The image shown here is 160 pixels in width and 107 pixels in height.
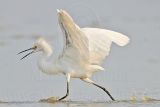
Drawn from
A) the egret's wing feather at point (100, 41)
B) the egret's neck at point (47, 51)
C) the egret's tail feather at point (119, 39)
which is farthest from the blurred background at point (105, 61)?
the egret's tail feather at point (119, 39)

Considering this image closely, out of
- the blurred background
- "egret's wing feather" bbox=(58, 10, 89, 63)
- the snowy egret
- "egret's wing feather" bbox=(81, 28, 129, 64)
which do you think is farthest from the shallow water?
"egret's wing feather" bbox=(81, 28, 129, 64)

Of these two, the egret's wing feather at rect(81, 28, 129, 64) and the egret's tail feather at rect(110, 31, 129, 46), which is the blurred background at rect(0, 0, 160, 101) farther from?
the egret's tail feather at rect(110, 31, 129, 46)

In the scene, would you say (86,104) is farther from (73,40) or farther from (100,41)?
(100,41)

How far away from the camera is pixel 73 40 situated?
1382 centimetres

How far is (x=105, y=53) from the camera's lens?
47.2 feet

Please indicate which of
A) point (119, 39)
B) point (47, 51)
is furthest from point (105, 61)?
point (119, 39)

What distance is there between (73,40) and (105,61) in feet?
13.3

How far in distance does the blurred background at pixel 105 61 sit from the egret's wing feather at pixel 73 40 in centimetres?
25

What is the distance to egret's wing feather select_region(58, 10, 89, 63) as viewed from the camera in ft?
42.9

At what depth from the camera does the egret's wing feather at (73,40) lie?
515 inches

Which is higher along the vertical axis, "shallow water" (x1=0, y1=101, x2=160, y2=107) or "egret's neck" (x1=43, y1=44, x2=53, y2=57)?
"egret's neck" (x1=43, y1=44, x2=53, y2=57)

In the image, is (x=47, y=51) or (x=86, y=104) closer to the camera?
(x=86, y=104)

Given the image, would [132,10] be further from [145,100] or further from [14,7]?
[145,100]

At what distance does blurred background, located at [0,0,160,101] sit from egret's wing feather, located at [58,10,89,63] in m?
0.25
